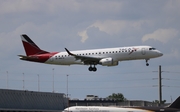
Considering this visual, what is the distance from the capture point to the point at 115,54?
135 meters

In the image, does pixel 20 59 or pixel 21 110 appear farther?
A: pixel 20 59

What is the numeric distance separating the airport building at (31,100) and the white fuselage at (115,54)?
8.87 meters

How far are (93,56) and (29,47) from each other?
20.0 meters

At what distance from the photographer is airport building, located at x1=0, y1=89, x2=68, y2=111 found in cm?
13012

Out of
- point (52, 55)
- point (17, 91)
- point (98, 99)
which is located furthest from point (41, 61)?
point (98, 99)

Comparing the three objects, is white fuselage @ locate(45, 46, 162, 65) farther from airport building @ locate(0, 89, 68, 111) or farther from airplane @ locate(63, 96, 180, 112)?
airplane @ locate(63, 96, 180, 112)

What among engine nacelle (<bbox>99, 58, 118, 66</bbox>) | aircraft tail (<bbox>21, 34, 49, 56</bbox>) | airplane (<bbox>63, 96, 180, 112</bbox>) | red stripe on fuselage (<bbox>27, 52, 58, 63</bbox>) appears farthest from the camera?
aircraft tail (<bbox>21, 34, 49, 56</bbox>)

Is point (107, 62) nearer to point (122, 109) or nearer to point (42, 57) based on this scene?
point (42, 57)

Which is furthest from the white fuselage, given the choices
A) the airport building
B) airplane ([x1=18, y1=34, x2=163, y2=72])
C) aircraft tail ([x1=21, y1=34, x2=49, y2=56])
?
the airport building

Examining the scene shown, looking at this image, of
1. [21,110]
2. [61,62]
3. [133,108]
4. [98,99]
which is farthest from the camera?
[98,99]

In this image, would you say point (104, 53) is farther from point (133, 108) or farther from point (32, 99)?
point (133, 108)

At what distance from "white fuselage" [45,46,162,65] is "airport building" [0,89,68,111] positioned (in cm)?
887

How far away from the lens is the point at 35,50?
489 feet

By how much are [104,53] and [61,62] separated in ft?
34.2
